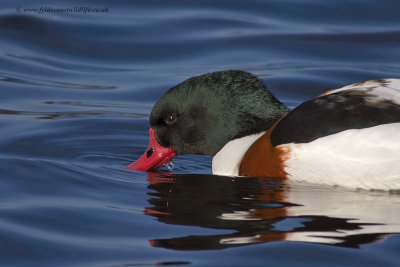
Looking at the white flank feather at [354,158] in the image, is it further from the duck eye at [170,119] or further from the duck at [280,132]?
the duck eye at [170,119]

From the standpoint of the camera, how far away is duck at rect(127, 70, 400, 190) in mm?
6805

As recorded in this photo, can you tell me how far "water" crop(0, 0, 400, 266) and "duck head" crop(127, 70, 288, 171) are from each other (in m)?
0.37

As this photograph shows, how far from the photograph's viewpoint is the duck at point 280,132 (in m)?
6.80

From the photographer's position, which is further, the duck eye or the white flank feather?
the duck eye

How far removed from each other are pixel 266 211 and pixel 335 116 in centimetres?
99

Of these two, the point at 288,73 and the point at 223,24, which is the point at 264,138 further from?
the point at 223,24

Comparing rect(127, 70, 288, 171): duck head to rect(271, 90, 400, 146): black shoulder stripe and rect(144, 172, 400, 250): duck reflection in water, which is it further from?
rect(271, 90, 400, 146): black shoulder stripe

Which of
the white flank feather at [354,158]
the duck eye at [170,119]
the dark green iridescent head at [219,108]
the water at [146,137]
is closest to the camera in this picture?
the water at [146,137]

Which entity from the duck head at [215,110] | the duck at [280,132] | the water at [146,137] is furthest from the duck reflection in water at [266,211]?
the duck head at [215,110]

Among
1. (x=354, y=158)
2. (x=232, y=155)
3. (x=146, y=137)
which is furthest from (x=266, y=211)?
(x=146, y=137)

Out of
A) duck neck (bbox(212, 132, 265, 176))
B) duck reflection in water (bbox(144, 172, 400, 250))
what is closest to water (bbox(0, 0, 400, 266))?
duck reflection in water (bbox(144, 172, 400, 250))

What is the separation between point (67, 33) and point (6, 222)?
22.9 ft

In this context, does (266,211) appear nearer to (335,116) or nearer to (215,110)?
(335,116)

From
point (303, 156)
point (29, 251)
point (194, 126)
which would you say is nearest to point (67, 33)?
point (194, 126)
